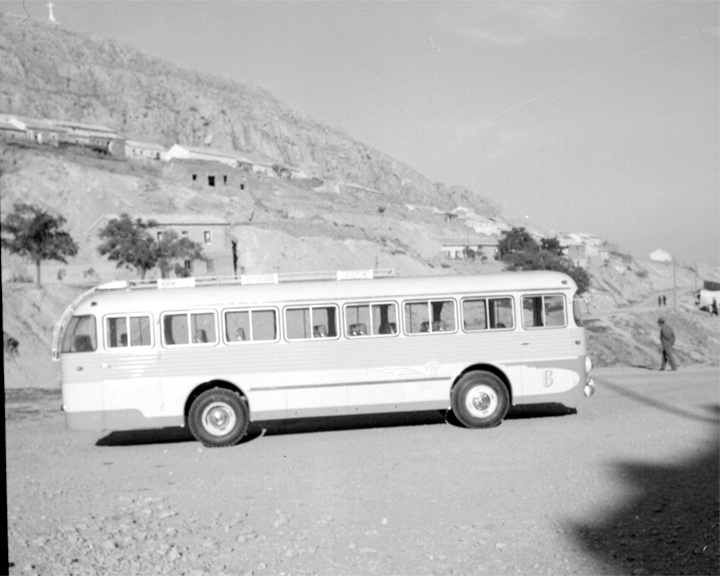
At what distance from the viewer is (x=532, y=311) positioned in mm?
12719

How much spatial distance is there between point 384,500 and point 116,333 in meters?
5.60

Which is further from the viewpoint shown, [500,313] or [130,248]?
[130,248]

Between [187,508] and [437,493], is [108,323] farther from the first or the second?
[437,493]

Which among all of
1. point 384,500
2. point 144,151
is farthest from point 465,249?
point 384,500

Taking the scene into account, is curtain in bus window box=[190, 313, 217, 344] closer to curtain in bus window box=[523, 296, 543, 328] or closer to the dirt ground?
the dirt ground

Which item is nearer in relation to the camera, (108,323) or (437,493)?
(437,493)

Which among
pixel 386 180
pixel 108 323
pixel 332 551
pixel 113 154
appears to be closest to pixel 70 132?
pixel 113 154

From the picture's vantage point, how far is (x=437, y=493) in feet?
27.8

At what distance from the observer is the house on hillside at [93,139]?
3617 inches

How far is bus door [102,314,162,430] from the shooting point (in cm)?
1179

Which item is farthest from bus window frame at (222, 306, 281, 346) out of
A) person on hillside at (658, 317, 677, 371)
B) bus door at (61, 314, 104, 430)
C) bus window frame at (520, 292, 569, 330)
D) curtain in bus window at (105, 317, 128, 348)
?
person on hillside at (658, 317, 677, 371)

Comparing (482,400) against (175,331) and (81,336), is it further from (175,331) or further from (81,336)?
(81,336)

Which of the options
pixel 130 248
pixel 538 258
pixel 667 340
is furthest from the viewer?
pixel 538 258

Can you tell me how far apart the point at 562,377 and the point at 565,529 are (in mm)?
5647
